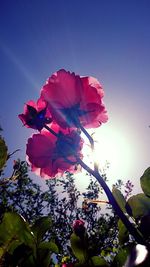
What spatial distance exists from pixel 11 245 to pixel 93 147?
446mm

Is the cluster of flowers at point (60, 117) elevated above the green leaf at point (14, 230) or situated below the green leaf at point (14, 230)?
above

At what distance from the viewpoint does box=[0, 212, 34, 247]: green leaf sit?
97 centimetres

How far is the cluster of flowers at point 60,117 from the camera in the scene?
104 centimetres

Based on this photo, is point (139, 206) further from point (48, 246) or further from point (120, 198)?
point (48, 246)

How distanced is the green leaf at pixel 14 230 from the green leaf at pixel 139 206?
14.2 inches

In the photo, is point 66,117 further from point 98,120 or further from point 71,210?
point 71,210

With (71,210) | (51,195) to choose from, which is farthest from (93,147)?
(51,195)

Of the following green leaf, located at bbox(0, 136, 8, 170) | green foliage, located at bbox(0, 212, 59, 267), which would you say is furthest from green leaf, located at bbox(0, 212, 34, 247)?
green leaf, located at bbox(0, 136, 8, 170)

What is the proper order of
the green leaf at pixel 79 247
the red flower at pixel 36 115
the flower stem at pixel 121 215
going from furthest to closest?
the green leaf at pixel 79 247
the red flower at pixel 36 115
the flower stem at pixel 121 215

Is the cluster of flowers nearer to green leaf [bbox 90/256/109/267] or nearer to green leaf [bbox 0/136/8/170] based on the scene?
green leaf [bbox 0/136/8/170]

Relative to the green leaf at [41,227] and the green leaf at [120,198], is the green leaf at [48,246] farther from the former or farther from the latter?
the green leaf at [120,198]

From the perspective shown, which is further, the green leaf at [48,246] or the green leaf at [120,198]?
the green leaf at [48,246]

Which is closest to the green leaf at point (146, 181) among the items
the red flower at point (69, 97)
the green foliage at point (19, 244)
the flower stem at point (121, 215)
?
the flower stem at point (121, 215)

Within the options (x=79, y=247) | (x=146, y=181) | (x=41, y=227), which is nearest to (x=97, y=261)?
(x=79, y=247)
